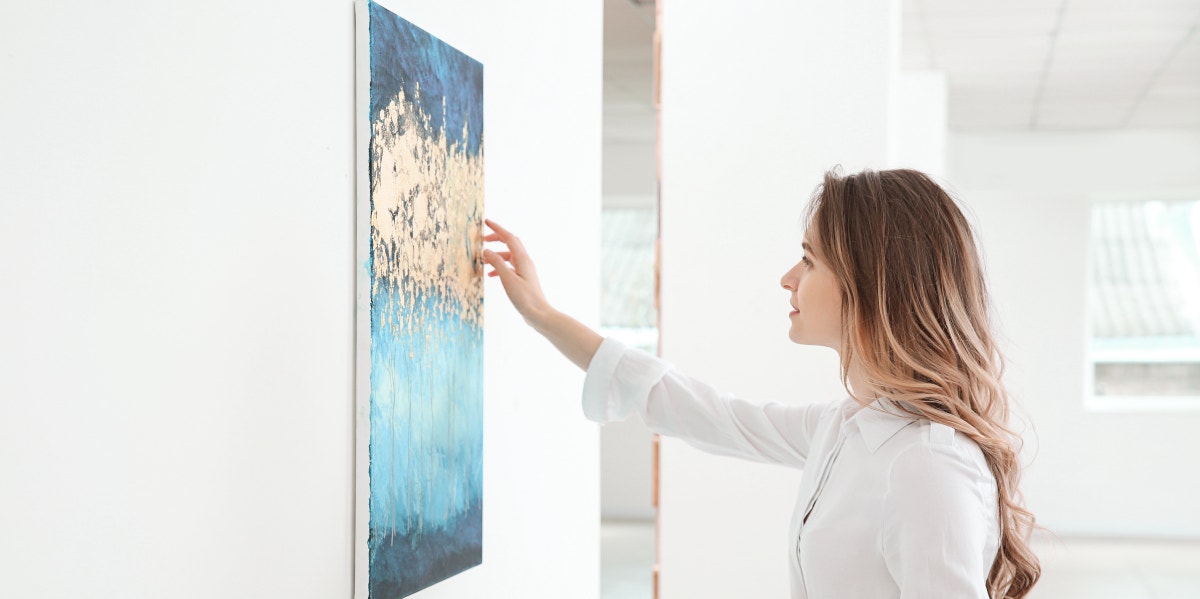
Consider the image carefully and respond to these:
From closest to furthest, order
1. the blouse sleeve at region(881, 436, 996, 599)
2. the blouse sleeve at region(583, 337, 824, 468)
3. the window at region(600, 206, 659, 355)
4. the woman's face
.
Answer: the blouse sleeve at region(881, 436, 996, 599) < the woman's face < the blouse sleeve at region(583, 337, 824, 468) < the window at region(600, 206, 659, 355)

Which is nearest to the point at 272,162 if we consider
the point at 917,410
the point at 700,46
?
the point at 917,410

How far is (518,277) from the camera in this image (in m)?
1.85

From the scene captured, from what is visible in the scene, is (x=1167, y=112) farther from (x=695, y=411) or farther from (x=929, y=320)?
(x=929, y=320)

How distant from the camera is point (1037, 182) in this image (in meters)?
9.08

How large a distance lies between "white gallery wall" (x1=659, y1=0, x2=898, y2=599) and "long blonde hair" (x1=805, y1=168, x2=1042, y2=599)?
1.73 meters

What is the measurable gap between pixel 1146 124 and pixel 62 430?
30.7ft

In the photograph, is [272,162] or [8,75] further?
[272,162]

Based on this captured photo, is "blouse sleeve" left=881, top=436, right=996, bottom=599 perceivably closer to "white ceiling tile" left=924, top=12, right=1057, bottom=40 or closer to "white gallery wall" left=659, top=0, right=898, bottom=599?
"white gallery wall" left=659, top=0, right=898, bottom=599

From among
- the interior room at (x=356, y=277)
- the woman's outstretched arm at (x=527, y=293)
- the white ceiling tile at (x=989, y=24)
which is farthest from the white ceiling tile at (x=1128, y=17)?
the woman's outstretched arm at (x=527, y=293)

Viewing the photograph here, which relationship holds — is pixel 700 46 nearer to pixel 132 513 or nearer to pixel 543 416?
pixel 543 416

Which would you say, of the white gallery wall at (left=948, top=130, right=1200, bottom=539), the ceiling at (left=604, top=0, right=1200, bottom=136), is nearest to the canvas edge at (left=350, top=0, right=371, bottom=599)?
the ceiling at (left=604, top=0, right=1200, bottom=136)

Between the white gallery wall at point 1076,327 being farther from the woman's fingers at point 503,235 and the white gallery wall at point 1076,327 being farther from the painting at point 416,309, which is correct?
the painting at point 416,309

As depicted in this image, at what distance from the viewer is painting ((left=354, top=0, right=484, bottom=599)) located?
1434 millimetres

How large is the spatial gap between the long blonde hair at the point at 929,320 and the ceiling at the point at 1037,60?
4180 mm
